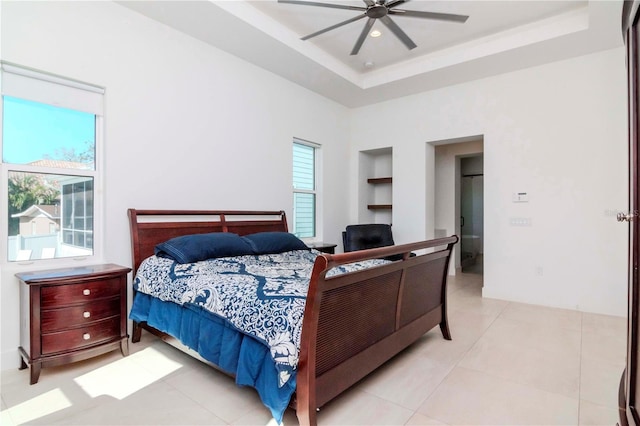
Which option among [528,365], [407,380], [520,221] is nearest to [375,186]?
[520,221]

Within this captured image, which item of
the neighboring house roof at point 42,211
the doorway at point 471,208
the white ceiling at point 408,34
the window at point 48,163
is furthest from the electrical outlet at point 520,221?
the neighboring house roof at point 42,211

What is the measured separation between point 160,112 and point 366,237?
3.10 m

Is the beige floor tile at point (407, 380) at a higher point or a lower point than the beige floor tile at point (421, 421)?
higher

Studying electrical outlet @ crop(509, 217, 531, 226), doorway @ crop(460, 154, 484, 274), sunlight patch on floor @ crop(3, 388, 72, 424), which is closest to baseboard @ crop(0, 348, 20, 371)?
sunlight patch on floor @ crop(3, 388, 72, 424)

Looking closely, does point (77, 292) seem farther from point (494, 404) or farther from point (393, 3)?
point (393, 3)

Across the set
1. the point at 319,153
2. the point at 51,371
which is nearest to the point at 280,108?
the point at 319,153

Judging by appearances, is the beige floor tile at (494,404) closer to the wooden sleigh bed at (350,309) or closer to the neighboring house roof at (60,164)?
the wooden sleigh bed at (350,309)

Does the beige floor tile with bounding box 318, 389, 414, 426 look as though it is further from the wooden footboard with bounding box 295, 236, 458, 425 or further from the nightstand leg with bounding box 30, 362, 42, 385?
the nightstand leg with bounding box 30, 362, 42, 385

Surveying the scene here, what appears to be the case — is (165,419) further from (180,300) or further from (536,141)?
(536,141)

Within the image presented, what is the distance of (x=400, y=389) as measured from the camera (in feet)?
6.94

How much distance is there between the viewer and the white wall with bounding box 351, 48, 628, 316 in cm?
366

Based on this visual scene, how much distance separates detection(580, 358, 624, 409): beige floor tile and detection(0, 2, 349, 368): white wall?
136 inches

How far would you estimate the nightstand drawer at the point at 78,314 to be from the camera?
222 centimetres

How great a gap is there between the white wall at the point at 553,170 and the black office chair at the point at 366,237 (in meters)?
1.27
